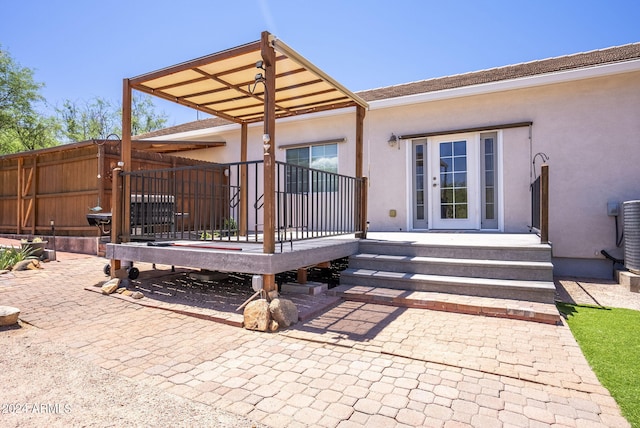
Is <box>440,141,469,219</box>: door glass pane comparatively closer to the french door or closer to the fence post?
the french door

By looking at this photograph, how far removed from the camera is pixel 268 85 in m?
3.54

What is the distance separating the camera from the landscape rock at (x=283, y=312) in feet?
10.7

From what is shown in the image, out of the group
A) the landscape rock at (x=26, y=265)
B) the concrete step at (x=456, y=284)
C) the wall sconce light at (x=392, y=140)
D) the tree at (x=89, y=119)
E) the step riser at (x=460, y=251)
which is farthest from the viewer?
the tree at (x=89, y=119)

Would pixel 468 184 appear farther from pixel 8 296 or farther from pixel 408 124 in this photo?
pixel 8 296

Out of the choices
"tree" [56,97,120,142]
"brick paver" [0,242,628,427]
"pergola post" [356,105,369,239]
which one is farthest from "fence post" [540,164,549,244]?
"tree" [56,97,120,142]

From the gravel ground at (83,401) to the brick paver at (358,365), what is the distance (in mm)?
97

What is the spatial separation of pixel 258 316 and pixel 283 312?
0.24 m

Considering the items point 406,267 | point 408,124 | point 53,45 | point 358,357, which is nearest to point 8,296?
point 358,357

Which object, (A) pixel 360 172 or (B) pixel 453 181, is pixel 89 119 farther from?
(B) pixel 453 181

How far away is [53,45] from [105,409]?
2498 cm

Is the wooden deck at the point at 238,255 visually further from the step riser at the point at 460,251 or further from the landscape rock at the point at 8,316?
the landscape rock at the point at 8,316

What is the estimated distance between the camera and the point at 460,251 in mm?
4496

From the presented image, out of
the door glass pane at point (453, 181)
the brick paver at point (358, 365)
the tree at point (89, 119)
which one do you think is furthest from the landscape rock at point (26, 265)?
the tree at point (89, 119)

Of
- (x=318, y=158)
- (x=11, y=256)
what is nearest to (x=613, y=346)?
(x=318, y=158)
